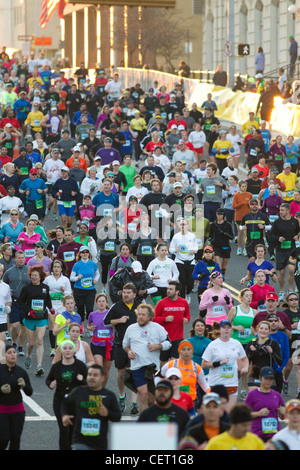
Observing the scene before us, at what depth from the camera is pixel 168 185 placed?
24469mm

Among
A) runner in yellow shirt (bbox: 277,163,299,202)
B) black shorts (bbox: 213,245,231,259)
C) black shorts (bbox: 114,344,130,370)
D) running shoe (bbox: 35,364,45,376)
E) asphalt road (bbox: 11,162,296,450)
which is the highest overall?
runner in yellow shirt (bbox: 277,163,299,202)

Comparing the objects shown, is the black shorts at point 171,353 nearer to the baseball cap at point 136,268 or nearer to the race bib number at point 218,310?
the race bib number at point 218,310

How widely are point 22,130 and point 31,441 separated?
22.1 meters

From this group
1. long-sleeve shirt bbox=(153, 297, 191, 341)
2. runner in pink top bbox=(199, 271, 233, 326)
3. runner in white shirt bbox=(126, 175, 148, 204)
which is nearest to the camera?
long-sleeve shirt bbox=(153, 297, 191, 341)

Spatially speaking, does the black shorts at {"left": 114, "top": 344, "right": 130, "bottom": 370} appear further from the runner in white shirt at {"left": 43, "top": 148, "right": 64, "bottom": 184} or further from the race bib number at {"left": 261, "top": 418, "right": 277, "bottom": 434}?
the runner in white shirt at {"left": 43, "top": 148, "right": 64, "bottom": 184}

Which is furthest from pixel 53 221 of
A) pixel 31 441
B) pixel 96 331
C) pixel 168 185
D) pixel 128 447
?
pixel 128 447

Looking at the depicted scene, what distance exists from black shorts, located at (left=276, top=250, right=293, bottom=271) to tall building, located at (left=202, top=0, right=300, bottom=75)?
25.3 meters

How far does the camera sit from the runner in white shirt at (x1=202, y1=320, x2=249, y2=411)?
530 inches

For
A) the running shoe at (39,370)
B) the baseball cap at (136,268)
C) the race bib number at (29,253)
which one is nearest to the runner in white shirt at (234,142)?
the race bib number at (29,253)

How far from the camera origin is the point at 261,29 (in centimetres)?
5359

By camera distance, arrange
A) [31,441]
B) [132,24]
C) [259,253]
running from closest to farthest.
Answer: [31,441] → [259,253] → [132,24]

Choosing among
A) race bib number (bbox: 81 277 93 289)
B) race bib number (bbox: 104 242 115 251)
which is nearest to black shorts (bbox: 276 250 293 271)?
race bib number (bbox: 104 242 115 251)

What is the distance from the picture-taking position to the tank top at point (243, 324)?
1536 cm
